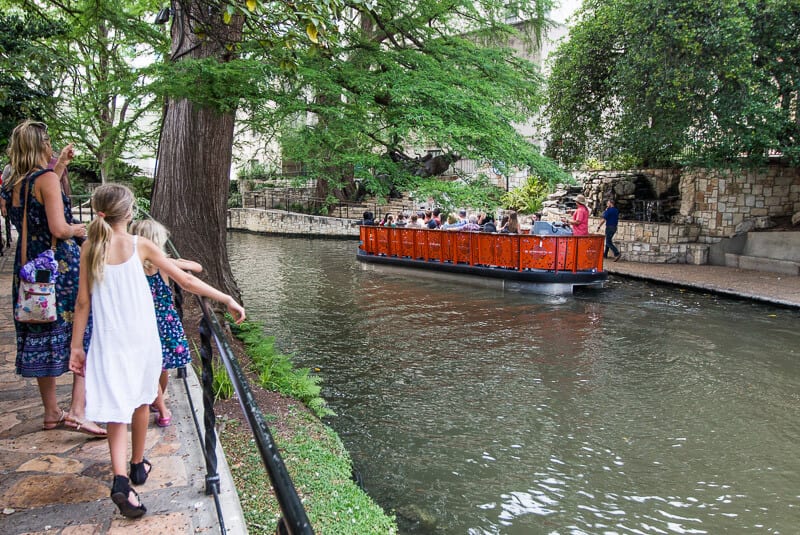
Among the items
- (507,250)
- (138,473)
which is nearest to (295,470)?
(138,473)

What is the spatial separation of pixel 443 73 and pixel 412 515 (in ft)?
18.4

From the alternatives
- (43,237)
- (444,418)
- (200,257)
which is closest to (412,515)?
(444,418)

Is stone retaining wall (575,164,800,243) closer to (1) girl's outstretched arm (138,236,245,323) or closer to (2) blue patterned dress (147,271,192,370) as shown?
(2) blue patterned dress (147,271,192,370)

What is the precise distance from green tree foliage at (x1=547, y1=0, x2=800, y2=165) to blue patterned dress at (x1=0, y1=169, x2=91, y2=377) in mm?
14535

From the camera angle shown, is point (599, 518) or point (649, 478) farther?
point (649, 478)

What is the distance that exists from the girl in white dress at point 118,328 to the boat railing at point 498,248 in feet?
38.8

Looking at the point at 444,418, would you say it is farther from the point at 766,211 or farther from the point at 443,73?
the point at 766,211

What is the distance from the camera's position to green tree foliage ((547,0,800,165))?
1375 cm

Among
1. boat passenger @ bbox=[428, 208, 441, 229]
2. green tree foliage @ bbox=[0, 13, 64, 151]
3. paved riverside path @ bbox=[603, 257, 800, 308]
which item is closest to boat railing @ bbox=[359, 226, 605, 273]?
boat passenger @ bbox=[428, 208, 441, 229]

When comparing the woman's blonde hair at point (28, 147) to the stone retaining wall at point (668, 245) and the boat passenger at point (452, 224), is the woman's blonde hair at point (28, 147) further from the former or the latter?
the stone retaining wall at point (668, 245)

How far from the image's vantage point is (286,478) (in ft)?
5.09

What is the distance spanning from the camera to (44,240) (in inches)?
151

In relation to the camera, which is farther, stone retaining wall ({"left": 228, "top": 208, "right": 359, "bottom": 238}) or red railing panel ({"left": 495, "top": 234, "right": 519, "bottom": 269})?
stone retaining wall ({"left": 228, "top": 208, "right": 359, "bottom": 238})

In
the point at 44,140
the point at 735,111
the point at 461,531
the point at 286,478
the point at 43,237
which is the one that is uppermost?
the point at 735,111
